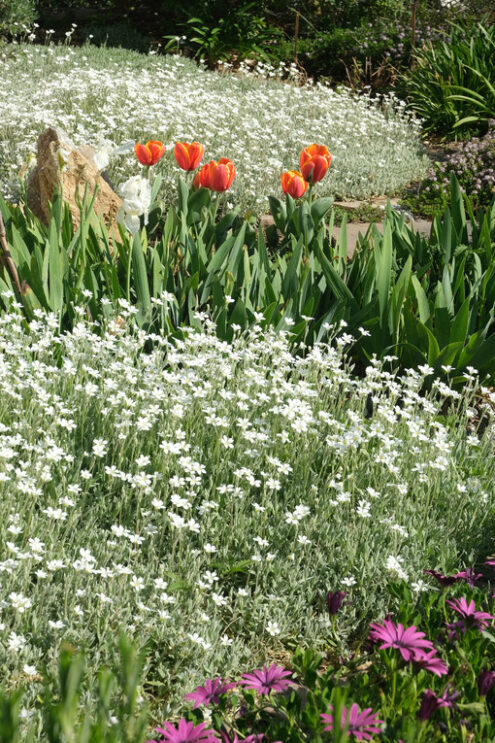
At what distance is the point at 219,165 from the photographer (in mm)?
4223

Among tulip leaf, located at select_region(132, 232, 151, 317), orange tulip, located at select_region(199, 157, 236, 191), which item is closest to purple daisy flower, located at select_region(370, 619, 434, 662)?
tulip leaf, located at select_region(132, 232, 151, 317)

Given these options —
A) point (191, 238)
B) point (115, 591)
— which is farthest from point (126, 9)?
point (115, 591)

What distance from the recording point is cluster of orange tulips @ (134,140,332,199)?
14.0ft

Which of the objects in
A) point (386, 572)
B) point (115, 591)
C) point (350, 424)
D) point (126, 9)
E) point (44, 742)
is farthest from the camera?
point (126, 9)

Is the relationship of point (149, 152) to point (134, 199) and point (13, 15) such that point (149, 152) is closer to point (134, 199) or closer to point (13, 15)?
point (134, 199)

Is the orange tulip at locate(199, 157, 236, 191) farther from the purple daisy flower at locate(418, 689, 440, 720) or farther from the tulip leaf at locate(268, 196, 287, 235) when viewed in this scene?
the purple daisy flower at locate(418, 689, 440, 720)

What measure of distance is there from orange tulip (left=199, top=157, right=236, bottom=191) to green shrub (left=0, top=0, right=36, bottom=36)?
8.93m

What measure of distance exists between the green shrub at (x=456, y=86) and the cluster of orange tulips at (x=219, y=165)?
5.09 m

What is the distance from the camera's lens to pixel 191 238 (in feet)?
14.2

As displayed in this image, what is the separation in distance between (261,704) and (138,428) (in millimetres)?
1011

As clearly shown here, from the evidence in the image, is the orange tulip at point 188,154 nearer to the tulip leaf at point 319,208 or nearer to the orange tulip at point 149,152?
the orange tulip at point 149,152

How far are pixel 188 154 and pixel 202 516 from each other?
2.44 metres

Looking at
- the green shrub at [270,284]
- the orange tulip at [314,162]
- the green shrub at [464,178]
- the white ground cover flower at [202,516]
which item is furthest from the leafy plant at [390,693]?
the green shrub at [464,178]

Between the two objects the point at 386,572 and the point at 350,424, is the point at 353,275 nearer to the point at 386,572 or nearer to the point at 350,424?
the point at 350,424
